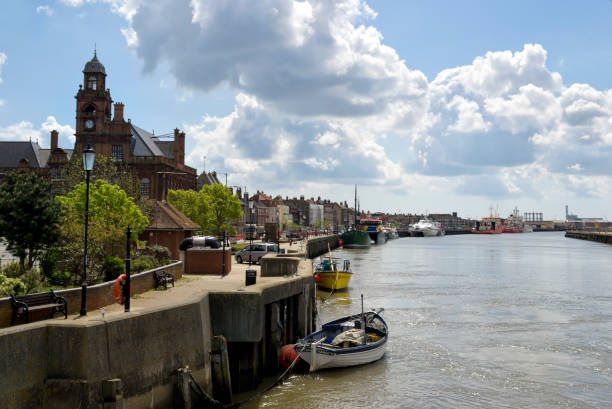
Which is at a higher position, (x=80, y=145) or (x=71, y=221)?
(x=80, y=145)

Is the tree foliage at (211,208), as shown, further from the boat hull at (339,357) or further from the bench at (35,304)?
the bench at (35,304)

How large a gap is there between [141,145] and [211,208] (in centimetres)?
3138

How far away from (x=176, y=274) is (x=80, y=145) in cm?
7471

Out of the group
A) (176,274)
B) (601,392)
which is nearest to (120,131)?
(176,274)

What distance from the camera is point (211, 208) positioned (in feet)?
245

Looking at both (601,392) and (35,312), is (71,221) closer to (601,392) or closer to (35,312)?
(35,312)

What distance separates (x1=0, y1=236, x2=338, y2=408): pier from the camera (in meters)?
13.3

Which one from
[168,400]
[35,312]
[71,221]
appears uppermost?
[71,221]

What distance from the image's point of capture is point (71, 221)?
29719 mm

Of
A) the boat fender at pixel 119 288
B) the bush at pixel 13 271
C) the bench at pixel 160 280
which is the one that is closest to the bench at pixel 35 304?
the boat fender at pixel 119 288

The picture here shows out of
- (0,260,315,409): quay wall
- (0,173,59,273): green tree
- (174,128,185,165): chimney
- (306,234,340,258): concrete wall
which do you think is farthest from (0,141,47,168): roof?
(0,260,315,409): quay wall

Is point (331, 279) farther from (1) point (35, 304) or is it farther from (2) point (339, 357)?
(1) point (35, 304)

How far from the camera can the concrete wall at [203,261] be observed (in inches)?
1336

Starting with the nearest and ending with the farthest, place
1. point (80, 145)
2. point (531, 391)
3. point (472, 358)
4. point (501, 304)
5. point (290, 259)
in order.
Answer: point (531, 391) < point (472, 358) < point (290, 259) < point (501, 304) < point (80, 145)
